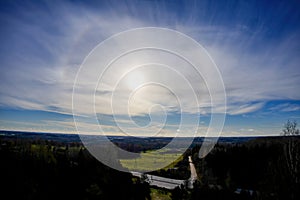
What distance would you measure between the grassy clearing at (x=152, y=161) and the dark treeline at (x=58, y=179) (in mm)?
32645

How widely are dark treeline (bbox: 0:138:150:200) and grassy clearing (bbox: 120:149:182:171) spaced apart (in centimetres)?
3264

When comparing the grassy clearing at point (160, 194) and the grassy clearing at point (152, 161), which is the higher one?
the grassy clearing at point (152, 161)

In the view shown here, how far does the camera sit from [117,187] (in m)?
20.5

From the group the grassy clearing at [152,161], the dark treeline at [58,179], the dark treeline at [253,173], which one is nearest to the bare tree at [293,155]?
the dark treeline at [253,173]

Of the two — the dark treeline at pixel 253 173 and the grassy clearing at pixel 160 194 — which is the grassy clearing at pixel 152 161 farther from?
the grassy clearing at pixel 160 194

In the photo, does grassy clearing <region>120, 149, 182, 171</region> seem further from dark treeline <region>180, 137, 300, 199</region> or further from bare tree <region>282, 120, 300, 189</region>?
bare tree <region>282, 120, 300, 189</region>

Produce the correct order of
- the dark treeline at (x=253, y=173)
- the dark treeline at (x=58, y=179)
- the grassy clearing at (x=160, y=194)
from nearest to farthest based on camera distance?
the dark treeline at (x=58, y=179) → the dark treeline at (x=253, y=173) → the grassy clearing at (x=160, y=194)

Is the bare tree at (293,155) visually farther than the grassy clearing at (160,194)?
No

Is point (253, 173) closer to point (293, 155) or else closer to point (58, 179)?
point (293, 155)

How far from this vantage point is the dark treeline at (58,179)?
1613 cm

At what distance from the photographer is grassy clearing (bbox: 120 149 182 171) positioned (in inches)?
2194

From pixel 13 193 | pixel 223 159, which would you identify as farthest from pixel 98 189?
pixel 223 159

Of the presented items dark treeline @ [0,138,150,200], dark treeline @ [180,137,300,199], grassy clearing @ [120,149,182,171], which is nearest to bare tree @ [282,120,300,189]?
dark treeline @ [180,137,300,199]

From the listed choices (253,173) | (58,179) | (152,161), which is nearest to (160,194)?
(253,173)
